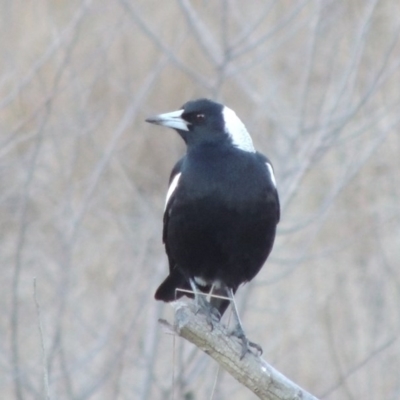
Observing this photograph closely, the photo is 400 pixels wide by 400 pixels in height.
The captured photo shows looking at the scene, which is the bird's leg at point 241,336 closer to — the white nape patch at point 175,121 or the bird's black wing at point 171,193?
the bird's black wing at point 171,193

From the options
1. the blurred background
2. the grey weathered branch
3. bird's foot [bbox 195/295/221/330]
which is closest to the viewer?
the grey weathered branch

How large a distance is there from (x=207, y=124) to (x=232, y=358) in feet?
4.81

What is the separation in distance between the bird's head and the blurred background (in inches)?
23.0

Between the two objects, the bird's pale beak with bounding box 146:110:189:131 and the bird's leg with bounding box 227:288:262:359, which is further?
the bird's pale beak with bounding box 146:110:189:131

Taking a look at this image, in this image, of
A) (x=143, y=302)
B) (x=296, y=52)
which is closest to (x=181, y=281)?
(x=143, y=302)

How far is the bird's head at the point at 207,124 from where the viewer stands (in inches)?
190

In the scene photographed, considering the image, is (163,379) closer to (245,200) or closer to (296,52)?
(296,52)

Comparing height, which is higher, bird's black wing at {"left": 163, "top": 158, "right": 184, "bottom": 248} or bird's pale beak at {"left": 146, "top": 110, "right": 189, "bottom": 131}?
bird's pale beak at {"left": 146, "top": 110, "right": 189, "bottom": 131}

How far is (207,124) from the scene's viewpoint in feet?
16.0

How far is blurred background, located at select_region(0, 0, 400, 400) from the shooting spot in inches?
245

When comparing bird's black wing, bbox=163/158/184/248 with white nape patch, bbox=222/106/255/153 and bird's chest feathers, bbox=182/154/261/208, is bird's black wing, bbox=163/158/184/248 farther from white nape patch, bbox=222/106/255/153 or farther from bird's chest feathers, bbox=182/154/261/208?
white nape patch, bbox=222/106/255/153

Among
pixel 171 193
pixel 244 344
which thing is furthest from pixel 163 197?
pixel 244 344

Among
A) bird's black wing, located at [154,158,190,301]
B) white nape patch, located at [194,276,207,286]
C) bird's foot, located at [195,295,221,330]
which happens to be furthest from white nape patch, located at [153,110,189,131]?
bird's foot, located at [195,295,221,330]

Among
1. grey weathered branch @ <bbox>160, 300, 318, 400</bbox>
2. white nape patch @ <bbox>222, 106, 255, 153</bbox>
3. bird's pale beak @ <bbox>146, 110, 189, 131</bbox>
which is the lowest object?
grey weathered branch @ <bbox>160, 300, 318, 400</bbox>
